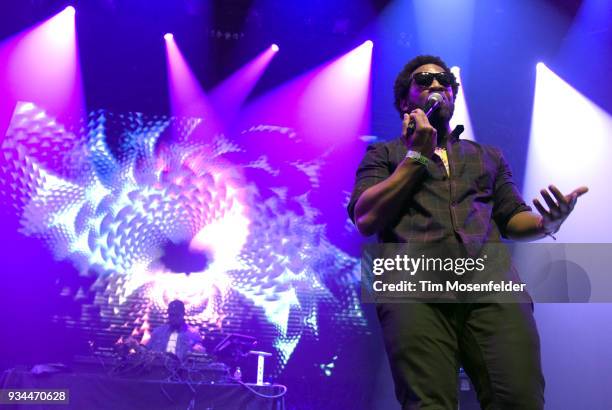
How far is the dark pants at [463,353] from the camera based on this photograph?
1.29 metres

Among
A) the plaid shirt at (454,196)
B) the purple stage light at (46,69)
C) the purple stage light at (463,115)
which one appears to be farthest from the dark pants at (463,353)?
the purple stage light at (46,69)

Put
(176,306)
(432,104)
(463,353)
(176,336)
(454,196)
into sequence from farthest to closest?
(176,306) → (176,336) → (432,104) → (454,196) → (463,353)

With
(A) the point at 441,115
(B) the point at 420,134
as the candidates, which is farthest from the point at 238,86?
(B) the point at 420,134

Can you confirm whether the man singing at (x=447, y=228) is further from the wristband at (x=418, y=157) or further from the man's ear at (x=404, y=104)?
the man's ear at (x=404, y=104)

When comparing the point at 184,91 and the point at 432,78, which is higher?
the point at 184,91

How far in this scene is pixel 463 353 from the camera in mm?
1434

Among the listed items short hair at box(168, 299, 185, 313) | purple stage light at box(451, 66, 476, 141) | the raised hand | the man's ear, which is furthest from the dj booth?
purple stage light at box(451, 66, 476, 141)

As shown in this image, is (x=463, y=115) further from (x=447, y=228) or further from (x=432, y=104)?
(x=447, y=228)

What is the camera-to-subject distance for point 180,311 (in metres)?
4.64

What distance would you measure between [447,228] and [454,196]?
0.12 m

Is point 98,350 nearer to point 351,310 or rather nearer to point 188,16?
point 351,310

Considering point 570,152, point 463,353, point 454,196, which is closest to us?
point 463,353

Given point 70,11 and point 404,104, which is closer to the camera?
point 404,104

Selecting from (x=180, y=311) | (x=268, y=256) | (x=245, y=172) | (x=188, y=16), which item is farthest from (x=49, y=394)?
(x=188, y=16)
